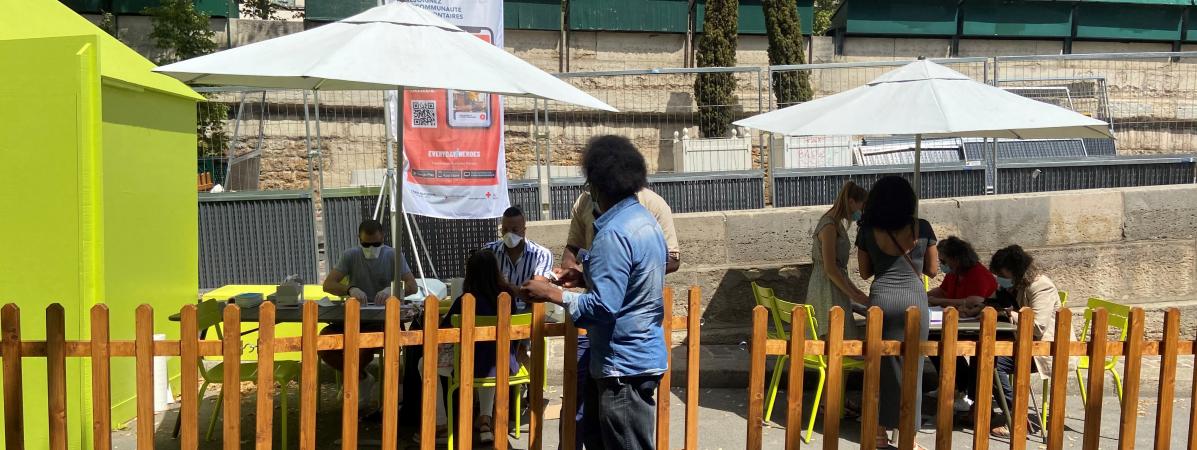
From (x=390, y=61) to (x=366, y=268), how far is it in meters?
2.28

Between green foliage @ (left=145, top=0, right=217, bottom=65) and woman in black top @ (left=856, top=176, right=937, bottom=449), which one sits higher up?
green foliage @ (left=145, top=0, right=217, bottom=65)

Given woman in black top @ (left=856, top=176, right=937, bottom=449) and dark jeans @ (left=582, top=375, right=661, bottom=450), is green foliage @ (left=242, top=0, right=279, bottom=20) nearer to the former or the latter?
woman in black top @ (left=856, top=176, right=937, bottom=449)

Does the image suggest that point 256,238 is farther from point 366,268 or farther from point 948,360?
point 948,360

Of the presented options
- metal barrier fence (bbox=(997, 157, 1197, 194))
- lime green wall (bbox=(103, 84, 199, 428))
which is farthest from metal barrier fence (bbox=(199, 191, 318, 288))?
metal barrier fence (bbox=(997, 157, 1197, 194))

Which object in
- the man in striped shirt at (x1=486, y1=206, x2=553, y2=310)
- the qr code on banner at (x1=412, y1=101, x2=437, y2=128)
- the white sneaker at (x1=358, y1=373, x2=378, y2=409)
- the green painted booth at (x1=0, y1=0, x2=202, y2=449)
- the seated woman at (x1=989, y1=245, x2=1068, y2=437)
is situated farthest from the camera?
the qr code on banner at (x1=412, y1=101, x2=437, y2=128)

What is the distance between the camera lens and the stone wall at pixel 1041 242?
7.69 meters

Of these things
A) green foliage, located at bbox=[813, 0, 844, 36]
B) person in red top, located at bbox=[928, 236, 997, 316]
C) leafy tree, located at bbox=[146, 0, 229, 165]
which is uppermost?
green foliage, located at bbox=[813, 0, 844, 36]

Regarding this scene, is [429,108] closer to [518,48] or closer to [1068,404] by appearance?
[1068,404]

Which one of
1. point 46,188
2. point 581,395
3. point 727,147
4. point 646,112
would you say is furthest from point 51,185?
point 646,112

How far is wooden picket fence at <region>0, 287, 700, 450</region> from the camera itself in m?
4.08

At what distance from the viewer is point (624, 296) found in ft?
12.8

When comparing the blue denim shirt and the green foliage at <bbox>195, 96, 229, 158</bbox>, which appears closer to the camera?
the blue denim shirt

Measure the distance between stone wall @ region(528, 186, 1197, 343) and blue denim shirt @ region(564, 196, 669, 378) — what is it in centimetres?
363

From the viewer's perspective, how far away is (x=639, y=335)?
3.99 meters
